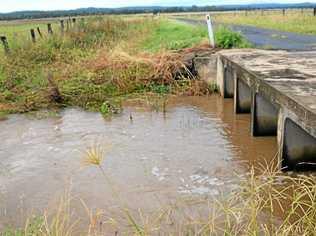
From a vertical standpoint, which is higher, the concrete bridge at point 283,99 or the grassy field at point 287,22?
the concrete bridge at point 283,99

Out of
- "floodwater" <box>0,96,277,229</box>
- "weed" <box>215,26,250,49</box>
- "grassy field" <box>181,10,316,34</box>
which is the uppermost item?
"weed" <box>215,26,250,49</box>

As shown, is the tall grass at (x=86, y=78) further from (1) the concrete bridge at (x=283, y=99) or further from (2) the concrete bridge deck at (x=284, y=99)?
(2) the concrete bridge deck at (x=284, y=99)

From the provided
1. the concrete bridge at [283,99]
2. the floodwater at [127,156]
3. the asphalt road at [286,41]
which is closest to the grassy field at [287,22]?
the asphalt road at [286,41]

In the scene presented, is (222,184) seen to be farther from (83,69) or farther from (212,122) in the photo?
(83,69)

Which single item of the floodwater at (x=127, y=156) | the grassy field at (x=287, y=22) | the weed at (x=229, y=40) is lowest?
the grassy field at (x=287, y=22)

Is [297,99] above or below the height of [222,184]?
above

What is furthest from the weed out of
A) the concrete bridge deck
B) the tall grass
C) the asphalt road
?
the concrete bridge deck

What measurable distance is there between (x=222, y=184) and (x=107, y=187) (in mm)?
1398

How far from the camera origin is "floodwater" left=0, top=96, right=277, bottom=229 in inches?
234

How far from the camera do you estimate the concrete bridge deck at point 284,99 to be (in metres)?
5.59

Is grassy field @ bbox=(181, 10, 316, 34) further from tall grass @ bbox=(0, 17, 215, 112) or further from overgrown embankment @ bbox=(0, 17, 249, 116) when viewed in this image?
tall grass @ bbox=(0, 17, 215, 112)

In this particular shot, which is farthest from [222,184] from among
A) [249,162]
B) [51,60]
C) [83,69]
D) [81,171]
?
[51,60]

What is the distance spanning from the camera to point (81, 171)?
6773mm

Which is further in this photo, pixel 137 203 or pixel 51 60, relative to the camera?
pixel 51 60
